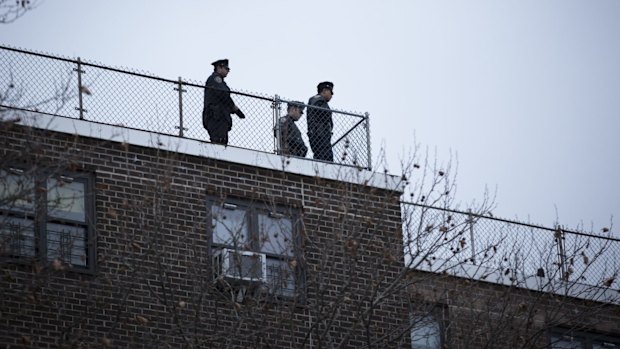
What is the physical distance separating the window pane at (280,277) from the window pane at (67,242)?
2810 mm

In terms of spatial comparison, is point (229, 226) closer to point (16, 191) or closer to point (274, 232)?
point (274, 232)

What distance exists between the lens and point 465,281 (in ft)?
88.9

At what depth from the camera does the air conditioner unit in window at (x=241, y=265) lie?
24720mm

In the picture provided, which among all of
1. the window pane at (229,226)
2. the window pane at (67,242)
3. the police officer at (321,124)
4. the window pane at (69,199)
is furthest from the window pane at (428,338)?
the window pane at (69,199)

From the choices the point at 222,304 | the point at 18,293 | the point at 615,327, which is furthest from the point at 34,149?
the point at 615,327

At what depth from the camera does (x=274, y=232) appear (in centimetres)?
2666

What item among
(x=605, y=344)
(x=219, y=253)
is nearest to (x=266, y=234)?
(x=219, y=253)

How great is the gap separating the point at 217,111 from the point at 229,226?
1915 mm

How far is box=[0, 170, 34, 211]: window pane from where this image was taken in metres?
21.7

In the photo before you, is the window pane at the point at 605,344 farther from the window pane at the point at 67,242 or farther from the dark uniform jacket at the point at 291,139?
the window pane at the point at 67,242

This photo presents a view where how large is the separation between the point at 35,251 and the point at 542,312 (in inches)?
363

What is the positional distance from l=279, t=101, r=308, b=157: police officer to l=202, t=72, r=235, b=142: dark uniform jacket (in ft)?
2.98

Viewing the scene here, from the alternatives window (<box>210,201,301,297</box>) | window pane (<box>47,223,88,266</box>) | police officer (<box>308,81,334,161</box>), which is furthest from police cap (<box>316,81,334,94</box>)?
window pane (<box>47,223,88,266</box>)

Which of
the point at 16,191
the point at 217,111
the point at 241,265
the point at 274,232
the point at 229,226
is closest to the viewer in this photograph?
the point at 16,191
